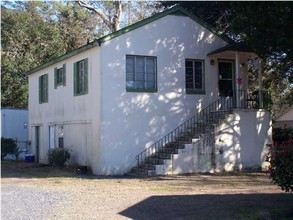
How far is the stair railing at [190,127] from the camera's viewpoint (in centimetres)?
1997

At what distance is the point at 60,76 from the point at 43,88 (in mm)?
A: 3120

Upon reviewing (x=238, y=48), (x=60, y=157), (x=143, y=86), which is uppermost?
(x=238, y=48)

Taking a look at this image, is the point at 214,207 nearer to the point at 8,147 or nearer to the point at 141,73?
the point at 141,73

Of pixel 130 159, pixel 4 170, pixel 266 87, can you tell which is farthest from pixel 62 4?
pixel 130 159

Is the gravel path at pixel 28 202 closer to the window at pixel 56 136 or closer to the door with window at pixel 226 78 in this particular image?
the window at pixel 56 136

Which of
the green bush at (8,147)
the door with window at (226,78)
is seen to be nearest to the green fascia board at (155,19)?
the door with window at (226,78)

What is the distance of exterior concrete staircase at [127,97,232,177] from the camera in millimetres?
19094

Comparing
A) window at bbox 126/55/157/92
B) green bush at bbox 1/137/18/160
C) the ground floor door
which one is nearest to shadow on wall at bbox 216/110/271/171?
window at bbox 126/55/157/92

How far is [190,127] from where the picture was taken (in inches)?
824

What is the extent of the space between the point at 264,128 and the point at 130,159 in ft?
20.8

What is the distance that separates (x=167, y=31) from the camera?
20.9m

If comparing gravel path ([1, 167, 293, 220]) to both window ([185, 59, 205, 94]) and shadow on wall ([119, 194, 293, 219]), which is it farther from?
window ([185, 59, 205, 94])

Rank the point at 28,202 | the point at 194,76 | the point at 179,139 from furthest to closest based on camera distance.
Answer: the point at 194,76 < the point at 179,139 < the point at 28,202

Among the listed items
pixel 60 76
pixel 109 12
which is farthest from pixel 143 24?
pixel 109 12
